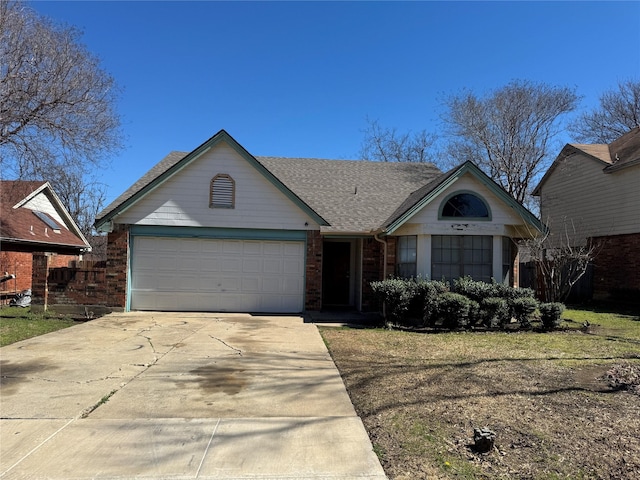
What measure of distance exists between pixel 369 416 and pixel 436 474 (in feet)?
4.36

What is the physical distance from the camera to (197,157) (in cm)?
1298

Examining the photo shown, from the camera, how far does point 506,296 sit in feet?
37.1

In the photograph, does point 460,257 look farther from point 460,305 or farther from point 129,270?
point 129,270

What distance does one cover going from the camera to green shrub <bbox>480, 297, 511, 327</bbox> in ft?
35.4

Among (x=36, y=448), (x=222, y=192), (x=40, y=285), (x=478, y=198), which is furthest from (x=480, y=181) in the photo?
(x=40, y=285)

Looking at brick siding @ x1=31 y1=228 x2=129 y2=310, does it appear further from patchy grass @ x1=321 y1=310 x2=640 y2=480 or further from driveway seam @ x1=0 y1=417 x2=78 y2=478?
driveway seam @ x1=0 y1=417 x2=78 y2=478

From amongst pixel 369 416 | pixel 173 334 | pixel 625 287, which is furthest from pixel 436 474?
pixel 625 287

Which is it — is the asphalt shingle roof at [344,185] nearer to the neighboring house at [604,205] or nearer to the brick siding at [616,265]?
the neighboring house at [604,205]

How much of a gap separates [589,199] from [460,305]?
43.7ft

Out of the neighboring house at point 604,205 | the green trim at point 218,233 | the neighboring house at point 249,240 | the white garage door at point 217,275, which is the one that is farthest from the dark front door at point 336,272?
the neighboring house at point 604,205

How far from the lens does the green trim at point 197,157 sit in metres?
12.6

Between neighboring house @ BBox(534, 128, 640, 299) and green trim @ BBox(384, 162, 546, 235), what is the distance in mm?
4265

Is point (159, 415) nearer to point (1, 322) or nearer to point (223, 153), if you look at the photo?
point (1, 322)

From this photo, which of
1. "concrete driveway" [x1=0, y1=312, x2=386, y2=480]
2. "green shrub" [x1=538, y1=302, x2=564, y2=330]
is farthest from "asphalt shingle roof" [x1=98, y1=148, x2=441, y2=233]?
"concrete driveway" [x1=0, y1=312, x2=386, y2=480]
